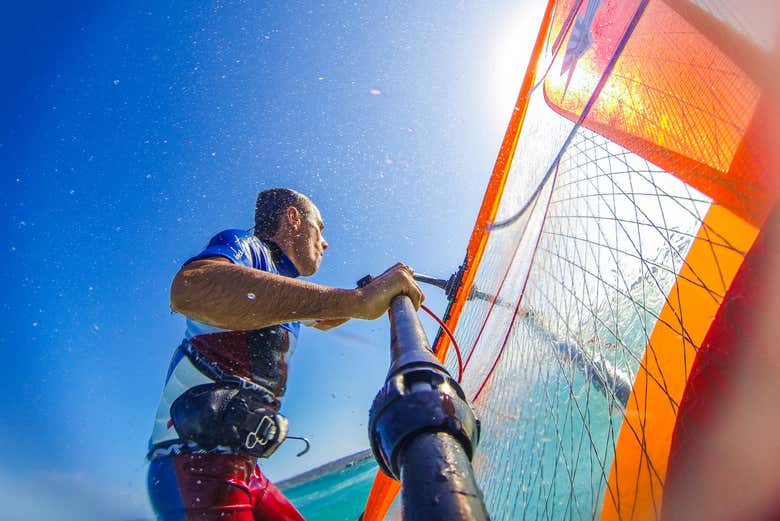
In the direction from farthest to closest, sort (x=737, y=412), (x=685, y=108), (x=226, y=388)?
(x=226, y=388) → (x=685, y=108) → (x=737, y=412)

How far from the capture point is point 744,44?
76 centimetres

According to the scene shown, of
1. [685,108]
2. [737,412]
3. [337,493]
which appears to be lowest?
[737,412]

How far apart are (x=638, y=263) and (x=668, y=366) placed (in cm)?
29

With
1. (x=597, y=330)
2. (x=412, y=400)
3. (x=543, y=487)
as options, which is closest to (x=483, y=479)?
(x=543, y=487)

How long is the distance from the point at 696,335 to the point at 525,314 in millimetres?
991

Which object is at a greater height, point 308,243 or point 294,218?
point 294,218

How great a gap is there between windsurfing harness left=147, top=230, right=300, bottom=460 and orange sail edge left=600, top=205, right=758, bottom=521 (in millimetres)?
1059

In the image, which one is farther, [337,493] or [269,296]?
[337,493]

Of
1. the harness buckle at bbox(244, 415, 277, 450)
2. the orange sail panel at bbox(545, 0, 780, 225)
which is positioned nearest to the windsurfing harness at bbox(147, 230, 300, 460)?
the harness buckle at bbox(244, 415, 277, 450)

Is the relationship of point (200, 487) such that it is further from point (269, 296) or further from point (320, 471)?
point (320, 471)

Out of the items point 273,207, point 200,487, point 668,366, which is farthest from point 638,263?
point 273,207

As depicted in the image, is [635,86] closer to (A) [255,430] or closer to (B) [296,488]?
(A) [255,430]

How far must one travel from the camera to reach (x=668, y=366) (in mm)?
734

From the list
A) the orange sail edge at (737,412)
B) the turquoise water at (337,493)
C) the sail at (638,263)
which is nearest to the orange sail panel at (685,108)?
the sail at (638,263)
